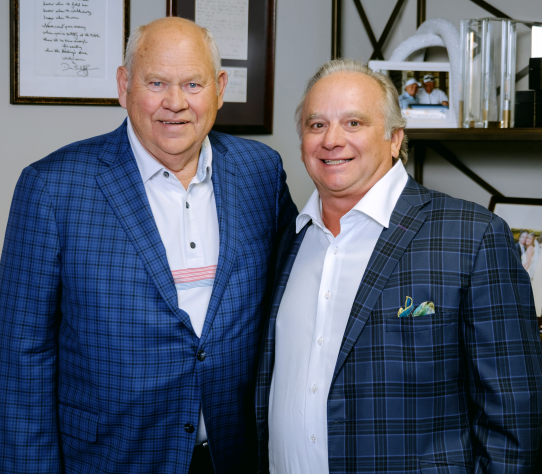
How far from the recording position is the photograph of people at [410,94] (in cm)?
207

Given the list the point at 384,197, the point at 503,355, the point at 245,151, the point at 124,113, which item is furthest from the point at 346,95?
the point at 124,113

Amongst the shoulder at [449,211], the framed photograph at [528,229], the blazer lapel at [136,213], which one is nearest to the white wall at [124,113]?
the blazer lapel at [136,213]

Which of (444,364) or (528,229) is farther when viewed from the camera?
(528,229)

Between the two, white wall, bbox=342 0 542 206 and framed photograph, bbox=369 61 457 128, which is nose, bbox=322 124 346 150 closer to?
framed photograph, bbox=369 61 457 128

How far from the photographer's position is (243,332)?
160 cm

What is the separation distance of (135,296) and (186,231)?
224mm

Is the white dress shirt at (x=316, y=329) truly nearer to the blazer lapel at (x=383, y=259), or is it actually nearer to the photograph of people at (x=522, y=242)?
the blazer lapel at (x=383, y=259)

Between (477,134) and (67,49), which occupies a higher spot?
(67,49)

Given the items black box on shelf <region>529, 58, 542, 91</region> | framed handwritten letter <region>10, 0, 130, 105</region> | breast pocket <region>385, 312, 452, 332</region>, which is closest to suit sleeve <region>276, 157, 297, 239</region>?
breast pocket <region>385, 312, 452, 332</region>

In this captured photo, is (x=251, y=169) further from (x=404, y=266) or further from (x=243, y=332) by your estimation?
(x=404, y=266)

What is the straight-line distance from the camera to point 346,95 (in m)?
1.45

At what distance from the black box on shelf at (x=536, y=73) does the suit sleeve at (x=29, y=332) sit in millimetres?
1481
